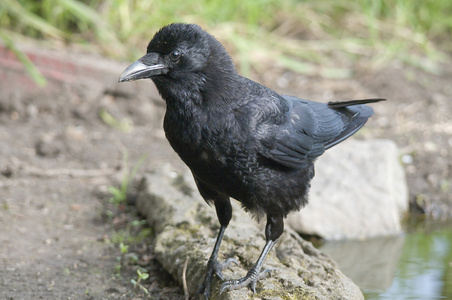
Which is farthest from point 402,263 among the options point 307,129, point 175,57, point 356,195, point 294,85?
point 294,85

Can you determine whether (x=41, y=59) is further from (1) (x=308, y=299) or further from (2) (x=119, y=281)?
(1) (x=308, y=299)

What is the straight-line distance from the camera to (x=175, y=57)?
322 centimetres

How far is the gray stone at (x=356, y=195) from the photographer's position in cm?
499

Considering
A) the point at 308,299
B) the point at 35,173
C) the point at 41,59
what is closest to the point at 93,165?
the point at 35,173

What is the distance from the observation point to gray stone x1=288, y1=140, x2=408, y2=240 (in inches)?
196

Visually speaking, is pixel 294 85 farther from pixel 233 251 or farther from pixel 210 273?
pixel 210 273

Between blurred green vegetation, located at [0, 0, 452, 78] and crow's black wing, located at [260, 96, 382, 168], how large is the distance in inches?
123

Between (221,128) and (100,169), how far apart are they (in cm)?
256

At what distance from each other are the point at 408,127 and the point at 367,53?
208cm

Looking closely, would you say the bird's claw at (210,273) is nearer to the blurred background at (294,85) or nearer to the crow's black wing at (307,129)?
the blurred background at (294,85)

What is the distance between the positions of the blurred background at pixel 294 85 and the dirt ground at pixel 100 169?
0.02 meters

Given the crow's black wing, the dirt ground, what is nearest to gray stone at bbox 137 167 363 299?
the dirt ground

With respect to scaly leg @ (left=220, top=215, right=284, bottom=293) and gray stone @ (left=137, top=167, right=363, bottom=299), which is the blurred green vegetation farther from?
scaly leg @ (left=220, top=215, right=284, bottom=293)

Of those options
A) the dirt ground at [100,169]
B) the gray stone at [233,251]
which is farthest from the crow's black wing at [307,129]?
the dirt ground at [100,169]
